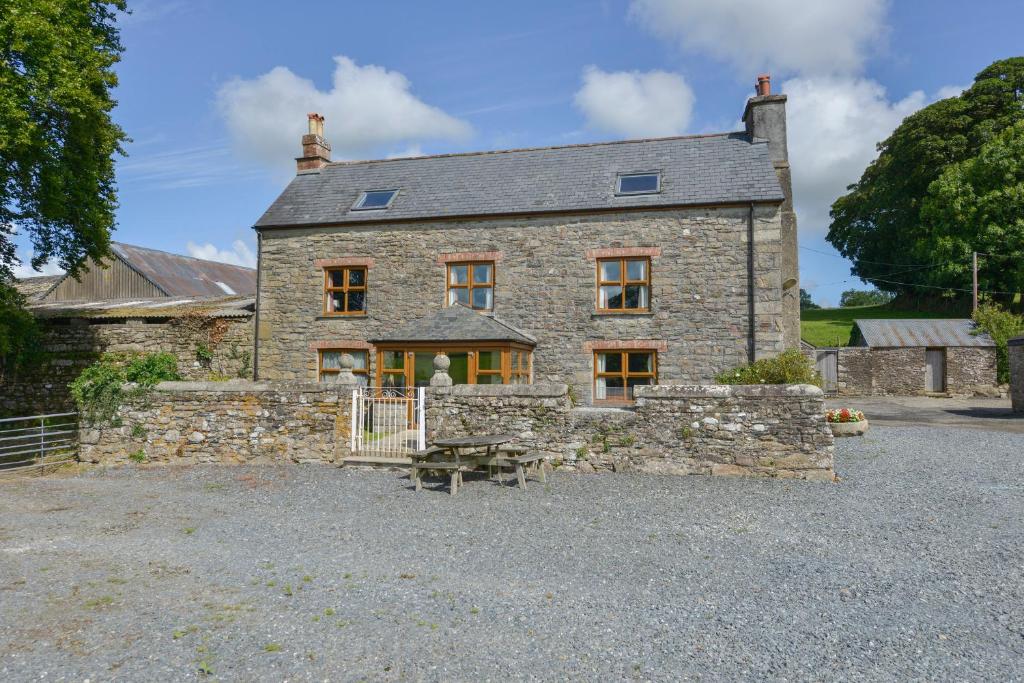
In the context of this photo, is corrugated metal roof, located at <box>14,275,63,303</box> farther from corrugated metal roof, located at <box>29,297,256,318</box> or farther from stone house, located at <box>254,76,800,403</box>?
stone house, located at <box>254,76,800,403</box>

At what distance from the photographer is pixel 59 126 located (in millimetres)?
13625

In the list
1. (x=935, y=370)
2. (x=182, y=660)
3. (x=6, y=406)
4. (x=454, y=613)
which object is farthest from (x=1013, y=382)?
(x=6, y=406)

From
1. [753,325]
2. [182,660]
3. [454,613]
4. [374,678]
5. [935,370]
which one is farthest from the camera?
[935,370]

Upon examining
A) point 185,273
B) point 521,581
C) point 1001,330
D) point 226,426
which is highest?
point 185,273

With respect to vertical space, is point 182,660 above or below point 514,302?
below

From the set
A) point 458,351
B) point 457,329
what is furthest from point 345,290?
point 458,351

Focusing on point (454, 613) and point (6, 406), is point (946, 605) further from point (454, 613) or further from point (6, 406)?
point (6, 406)

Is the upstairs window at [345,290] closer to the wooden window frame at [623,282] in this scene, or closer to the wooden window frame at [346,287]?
the wooden window frame at [346,287]

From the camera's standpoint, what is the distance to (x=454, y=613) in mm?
4543

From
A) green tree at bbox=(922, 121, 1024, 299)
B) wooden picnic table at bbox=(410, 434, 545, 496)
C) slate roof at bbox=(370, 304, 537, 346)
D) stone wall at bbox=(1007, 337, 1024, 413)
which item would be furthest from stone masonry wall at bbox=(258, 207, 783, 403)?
green tree at bbox=(922, 121, 1024, 299)

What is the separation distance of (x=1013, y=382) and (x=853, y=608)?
2013 centimetres

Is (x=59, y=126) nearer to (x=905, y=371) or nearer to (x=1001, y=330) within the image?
(x=905, y=371)

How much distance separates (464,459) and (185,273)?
23.5m

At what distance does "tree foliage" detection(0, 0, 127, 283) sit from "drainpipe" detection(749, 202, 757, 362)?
1454 cm
